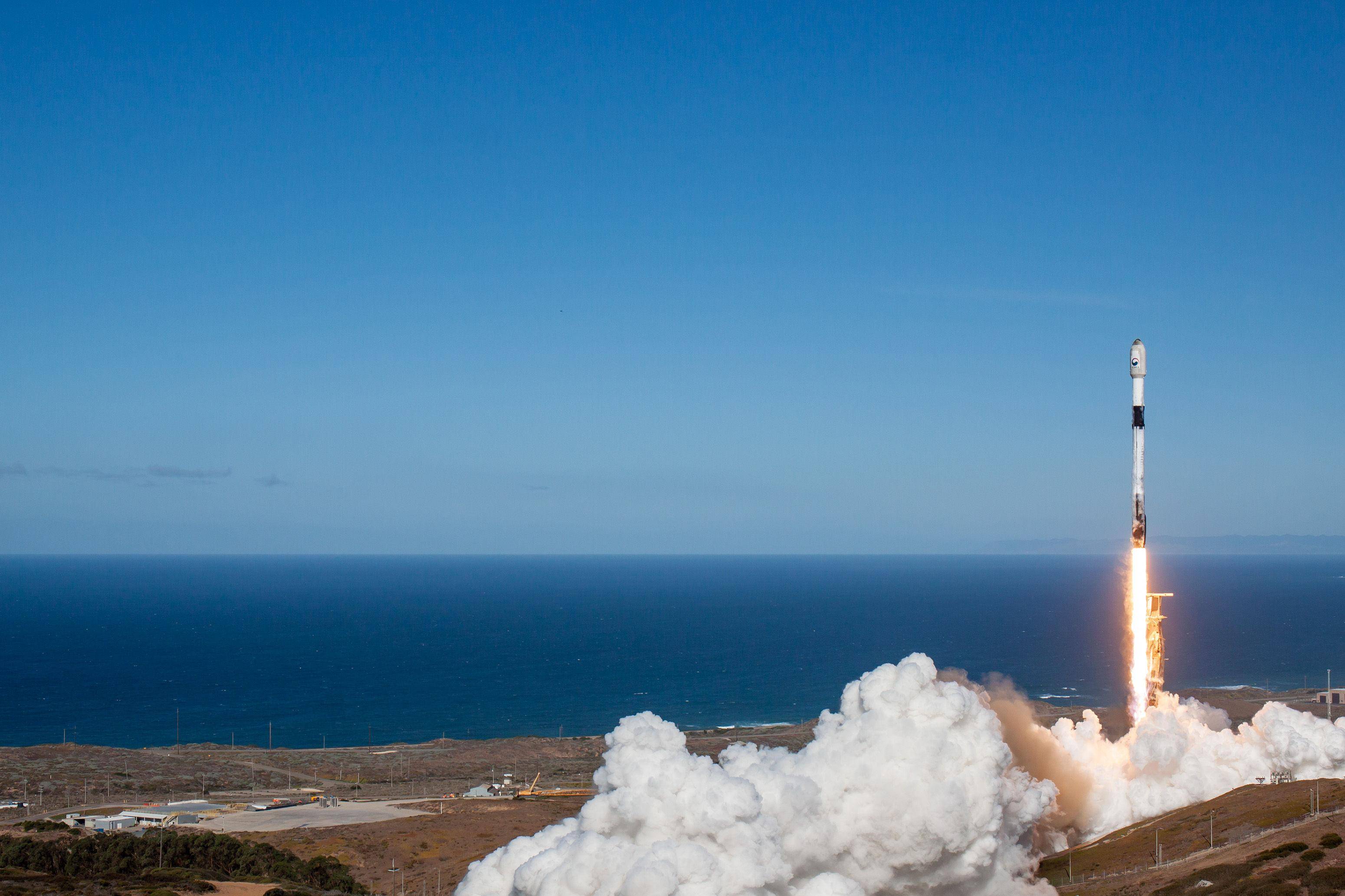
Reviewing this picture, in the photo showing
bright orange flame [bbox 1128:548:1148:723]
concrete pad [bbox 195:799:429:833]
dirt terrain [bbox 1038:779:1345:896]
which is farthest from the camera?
concrete pad [bbox 195:799:429:833]

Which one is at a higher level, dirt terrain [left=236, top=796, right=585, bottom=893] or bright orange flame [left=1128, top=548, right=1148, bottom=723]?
bright orange flame [left=1128, top=548, right=1148, bottom=723]

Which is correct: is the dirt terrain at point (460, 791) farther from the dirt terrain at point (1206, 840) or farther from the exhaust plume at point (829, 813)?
the exhaust plume at point (829, 813)

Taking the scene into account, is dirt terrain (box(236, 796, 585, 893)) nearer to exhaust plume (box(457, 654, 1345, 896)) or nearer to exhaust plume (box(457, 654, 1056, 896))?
exhaust plume (box(457, 654, 1345, 896))

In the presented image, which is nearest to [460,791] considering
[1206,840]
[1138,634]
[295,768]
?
[295,768]

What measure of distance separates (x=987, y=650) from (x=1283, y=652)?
48162mm

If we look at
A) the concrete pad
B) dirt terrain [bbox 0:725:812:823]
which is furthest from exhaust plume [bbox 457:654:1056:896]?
dirt terrain [bbox 0:725:812:823]

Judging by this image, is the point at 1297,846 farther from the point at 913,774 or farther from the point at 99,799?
the point at 99,799

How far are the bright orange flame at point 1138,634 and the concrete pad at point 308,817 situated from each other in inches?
1827

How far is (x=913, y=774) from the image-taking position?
141ft

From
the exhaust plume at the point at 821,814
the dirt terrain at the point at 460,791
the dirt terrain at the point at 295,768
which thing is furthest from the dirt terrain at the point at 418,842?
the exhaust plume at the point at 821,814

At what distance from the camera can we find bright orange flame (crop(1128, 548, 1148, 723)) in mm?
67688

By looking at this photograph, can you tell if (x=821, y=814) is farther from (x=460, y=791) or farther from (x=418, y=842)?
(x=460, y=791)

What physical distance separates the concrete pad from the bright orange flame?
4640cm

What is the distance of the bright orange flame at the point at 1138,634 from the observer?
67.7 meters
